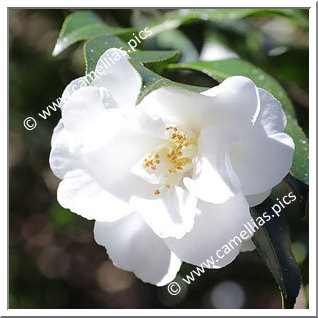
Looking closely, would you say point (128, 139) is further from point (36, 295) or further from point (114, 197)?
point (36, 295)

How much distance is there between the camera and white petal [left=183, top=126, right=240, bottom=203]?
71 centimetres

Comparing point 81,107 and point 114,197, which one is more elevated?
point 81,107

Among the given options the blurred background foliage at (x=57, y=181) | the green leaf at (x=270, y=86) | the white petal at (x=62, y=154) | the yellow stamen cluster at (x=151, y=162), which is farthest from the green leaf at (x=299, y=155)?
the blurred background foliage at (x=57, y=181)

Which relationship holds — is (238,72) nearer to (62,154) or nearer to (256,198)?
(256,198)

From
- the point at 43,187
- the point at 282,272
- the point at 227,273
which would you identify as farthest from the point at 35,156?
the point at 282,272

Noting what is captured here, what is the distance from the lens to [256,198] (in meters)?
0.79

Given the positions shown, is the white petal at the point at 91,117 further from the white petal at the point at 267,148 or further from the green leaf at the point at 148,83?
the white petal at the point at 267,148

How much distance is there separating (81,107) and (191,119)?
0.54ft

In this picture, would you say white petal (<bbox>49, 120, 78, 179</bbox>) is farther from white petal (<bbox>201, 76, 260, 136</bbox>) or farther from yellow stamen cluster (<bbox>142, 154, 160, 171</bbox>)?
white petal (<bbox>201, 76, 260, 136</bbox>)

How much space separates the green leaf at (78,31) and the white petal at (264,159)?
0.45 metres

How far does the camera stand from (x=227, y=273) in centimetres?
181

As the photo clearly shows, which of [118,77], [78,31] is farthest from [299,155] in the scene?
[78,31]
